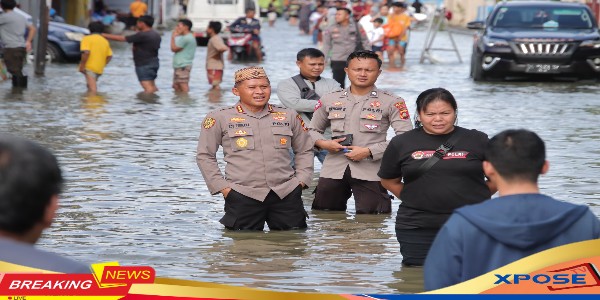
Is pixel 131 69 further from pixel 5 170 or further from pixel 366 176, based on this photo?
pixel 5 170

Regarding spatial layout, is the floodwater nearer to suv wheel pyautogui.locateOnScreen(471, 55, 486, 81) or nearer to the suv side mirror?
suv wheel pyautogui.locateOnScreen(471, 55, 486, 81)

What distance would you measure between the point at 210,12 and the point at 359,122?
3555 centimetres

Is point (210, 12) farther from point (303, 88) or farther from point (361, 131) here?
point (361, 131)

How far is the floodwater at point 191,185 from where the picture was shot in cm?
884

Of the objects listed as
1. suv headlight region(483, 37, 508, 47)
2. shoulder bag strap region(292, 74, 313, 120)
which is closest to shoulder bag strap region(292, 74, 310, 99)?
shoulder bag strap region(292, 74, 313, 120)

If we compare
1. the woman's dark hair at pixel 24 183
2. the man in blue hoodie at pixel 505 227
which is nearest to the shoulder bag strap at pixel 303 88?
the man in blue hoodie at pixel 505 227

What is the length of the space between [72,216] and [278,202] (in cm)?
170

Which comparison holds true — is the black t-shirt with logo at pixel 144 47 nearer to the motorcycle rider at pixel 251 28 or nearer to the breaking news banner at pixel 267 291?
the motorcycle rider at pixel 251 28

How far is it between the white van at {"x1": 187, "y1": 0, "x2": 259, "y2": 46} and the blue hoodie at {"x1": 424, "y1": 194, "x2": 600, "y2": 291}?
41.0 m

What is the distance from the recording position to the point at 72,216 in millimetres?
10812

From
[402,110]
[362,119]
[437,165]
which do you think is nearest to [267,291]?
[437,165]

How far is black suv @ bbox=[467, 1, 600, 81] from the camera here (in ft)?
87.0

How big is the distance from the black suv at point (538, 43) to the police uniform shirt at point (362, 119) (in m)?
16.1

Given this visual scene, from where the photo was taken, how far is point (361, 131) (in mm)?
10812
